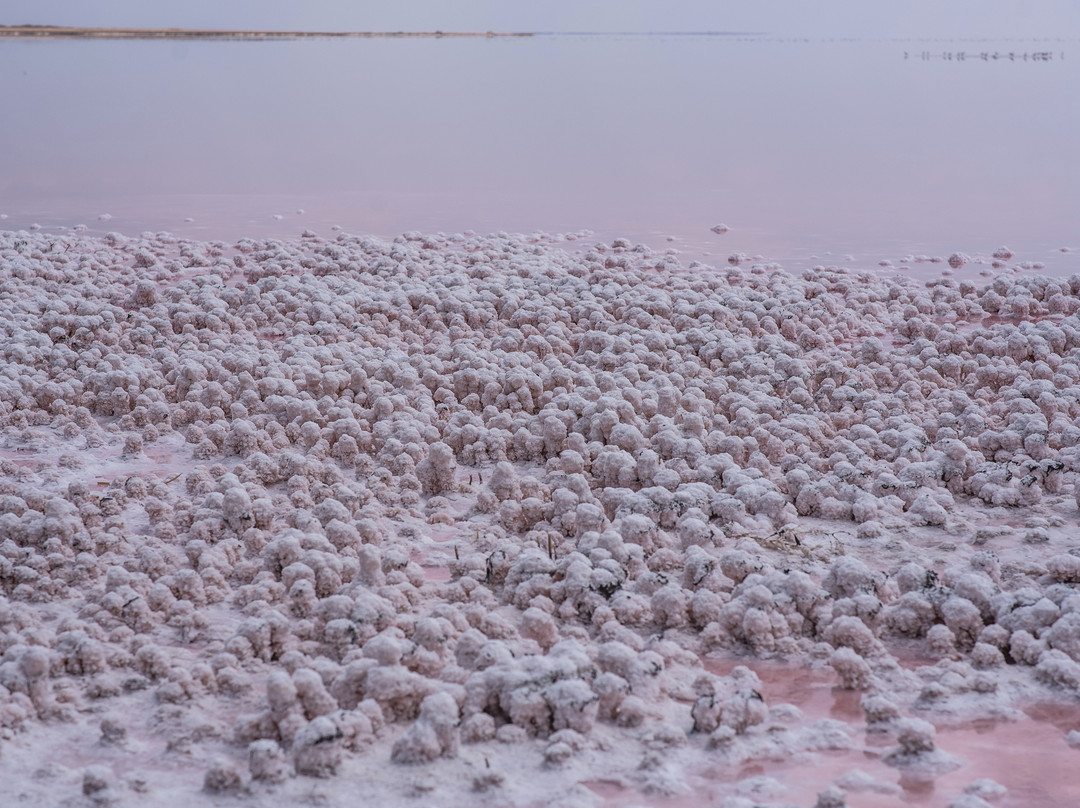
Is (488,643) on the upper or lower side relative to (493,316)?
lower

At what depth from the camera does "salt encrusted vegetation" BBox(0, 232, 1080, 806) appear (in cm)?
210

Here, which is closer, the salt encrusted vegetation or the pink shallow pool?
the pink shallow pool

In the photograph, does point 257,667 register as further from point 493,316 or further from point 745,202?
point 745,202

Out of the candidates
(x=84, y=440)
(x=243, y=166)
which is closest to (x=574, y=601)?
(x=84, y=440)

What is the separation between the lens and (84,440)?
12.5 ft

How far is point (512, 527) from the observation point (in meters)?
3.14

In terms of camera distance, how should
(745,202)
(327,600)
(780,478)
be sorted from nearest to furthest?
(327,600) → (780,478) → (745,202)

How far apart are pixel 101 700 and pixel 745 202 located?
7.48 m

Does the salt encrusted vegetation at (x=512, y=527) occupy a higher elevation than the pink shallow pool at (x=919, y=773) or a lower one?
higher

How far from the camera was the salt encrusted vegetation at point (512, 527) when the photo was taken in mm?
2098

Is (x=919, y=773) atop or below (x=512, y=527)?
below

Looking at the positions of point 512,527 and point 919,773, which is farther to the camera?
point 512,527

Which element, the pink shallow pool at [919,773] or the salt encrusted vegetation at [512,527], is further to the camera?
the salt encrusted vegetation at [512,527]

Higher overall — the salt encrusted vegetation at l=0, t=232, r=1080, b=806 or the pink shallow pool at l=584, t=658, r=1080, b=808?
the salt encrusted vegetation at l=0, t=232, r=1080, b=806
